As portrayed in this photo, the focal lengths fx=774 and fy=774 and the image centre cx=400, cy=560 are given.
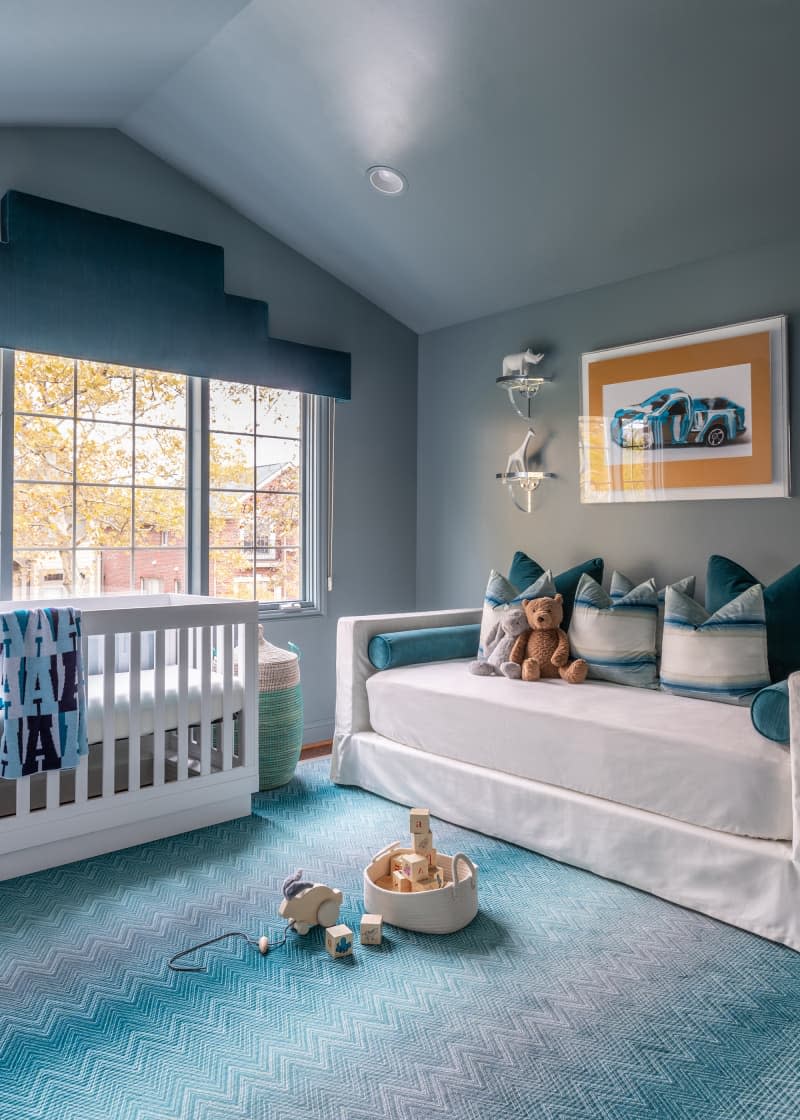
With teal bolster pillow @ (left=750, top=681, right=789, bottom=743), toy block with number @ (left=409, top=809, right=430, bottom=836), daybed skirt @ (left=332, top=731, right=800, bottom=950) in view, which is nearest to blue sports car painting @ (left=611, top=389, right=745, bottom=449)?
teal bolster pillow @ (left=750, top=681, right=789, bottom=743)

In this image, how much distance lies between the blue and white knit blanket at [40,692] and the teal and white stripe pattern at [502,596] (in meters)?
1.54

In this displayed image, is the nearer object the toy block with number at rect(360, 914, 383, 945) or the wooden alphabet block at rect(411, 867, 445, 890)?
the toy block with number at rect(360, 914, 383, 945)

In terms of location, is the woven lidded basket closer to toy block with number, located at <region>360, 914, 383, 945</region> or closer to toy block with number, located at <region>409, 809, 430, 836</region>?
toy block with number, located at <region>409, 809, 430, 836</region>

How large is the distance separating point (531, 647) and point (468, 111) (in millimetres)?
1943

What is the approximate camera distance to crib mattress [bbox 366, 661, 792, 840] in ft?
6.57

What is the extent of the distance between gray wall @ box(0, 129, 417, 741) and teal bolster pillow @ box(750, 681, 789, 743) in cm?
234

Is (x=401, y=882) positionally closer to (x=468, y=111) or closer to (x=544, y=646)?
(x=544, y=646)

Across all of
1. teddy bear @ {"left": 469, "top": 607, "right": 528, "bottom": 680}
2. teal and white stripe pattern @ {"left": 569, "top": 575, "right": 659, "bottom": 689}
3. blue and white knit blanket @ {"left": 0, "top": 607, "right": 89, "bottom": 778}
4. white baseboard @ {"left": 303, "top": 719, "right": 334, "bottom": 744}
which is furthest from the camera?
white baseboard @ {"left": 303, "top": 719, "right": 334, "bottom": 744}

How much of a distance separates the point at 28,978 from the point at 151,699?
984 mm

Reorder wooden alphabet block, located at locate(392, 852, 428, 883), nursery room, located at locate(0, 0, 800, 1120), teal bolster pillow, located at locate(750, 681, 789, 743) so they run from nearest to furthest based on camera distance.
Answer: nursery room, located at locate(0, 0, 800, 1120) < teal bolster pillow, located at locate(750, 681, 789, 743) < wooden alphabet block, located at locate(392, 852, 428, 883)

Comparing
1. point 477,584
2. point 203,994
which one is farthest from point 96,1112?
point 477,584

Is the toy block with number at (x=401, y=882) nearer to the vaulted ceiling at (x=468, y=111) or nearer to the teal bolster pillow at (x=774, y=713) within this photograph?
the teal bolster pillow at (x=774, y=713)

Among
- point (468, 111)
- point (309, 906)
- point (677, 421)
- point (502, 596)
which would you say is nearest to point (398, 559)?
point (502, 596)

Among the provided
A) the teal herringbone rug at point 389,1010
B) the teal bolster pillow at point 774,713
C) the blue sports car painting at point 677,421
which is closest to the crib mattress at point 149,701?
the teal herringbone rug at point 389,1010
